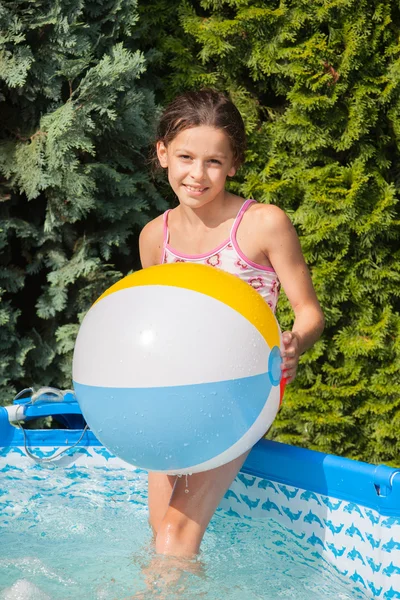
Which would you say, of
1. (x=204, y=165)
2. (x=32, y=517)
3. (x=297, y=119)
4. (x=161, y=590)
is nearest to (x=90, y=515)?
(x=32, y=517)

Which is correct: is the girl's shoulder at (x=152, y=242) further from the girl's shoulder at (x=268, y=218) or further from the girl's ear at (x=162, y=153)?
the girl's shoulder at (x=268, y=218)

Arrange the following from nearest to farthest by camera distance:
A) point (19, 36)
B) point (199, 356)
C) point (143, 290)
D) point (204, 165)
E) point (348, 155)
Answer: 1. point (199, 356)
2. point (143, 290)
3. point (204, 165)
4. point (19, 36)
5. point (348, 155)

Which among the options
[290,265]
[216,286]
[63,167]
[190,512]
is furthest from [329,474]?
[63,167]

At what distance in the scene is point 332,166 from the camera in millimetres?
3912

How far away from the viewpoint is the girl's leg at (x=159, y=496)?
8.87 ft

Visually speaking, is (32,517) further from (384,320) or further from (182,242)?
(384,320)

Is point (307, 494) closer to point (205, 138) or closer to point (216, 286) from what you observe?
point (216, 286)

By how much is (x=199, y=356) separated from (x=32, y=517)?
4.34 ft

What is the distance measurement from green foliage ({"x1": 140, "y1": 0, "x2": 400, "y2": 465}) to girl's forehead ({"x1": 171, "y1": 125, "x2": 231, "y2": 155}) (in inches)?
53.0

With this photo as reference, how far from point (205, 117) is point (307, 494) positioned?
1.36 metres

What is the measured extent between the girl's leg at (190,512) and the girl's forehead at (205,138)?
1.06 meters

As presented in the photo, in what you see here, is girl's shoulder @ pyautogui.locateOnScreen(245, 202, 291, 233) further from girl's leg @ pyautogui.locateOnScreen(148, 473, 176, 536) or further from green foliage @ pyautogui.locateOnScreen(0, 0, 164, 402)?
green foliage @ pyautogui.locateOnScreen(0, 0, 164, 402)

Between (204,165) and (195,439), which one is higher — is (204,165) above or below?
above

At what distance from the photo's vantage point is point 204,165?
2.65 meters
